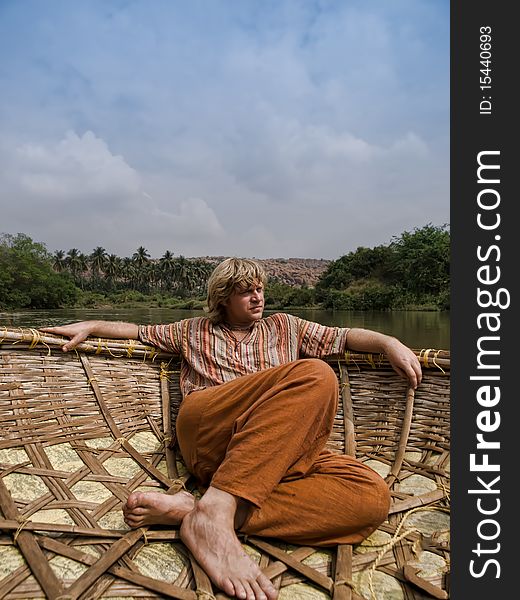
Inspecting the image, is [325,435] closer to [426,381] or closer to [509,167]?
[426,381]

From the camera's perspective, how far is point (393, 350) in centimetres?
192

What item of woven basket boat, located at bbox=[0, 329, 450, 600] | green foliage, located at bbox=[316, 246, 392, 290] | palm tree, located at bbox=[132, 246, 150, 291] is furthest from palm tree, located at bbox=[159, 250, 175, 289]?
woven basket boat, located at bbox=[0, 329, 450, 600]

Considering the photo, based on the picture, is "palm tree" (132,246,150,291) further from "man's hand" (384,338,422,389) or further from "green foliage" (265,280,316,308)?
"man's hand" (384,338,422,389)


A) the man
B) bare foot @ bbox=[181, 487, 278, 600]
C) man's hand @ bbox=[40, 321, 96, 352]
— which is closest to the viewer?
bare foot @ bbox=[181, 487, 278, 600]

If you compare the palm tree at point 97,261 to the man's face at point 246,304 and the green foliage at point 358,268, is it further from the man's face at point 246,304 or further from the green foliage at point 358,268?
the man's face at point 246,304

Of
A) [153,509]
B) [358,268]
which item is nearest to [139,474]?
[153,509]

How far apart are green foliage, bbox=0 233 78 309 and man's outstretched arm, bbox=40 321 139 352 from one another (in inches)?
1359

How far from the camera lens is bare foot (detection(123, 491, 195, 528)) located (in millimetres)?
1277

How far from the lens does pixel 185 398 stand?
172 cm

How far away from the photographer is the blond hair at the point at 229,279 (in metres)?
1.81

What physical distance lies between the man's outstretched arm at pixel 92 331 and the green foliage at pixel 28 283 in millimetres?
34518

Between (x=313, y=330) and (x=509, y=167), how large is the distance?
0.96m

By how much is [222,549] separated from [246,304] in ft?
3.02

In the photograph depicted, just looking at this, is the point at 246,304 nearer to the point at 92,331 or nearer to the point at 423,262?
the point at 92,331
